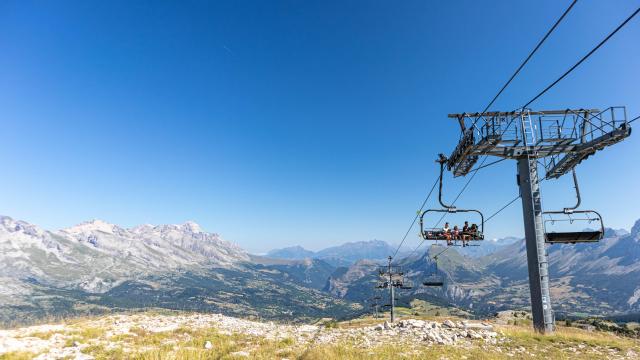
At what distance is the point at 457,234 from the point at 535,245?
5274mm

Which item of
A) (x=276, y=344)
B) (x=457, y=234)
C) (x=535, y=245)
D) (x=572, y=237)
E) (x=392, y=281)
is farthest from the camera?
(x=392, y=281)

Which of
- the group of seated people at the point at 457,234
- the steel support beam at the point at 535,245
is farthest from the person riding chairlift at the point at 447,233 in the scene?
the steel support beam at the point at 535,245

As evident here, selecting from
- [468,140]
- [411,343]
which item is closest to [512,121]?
[468,140]

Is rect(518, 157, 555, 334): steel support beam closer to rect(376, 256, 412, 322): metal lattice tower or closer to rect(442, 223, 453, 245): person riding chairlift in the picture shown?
rect(442, 223, 453, 245): person riding chairlift

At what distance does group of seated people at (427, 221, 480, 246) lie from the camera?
27438 millimetres

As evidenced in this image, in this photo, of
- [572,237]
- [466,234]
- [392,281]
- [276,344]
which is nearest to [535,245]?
[572,237]

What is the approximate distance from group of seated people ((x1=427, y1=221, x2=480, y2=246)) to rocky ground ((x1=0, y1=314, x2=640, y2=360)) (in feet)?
22.1

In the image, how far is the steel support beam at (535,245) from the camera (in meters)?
24.5

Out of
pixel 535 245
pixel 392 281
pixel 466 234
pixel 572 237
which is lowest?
pixel 392 281

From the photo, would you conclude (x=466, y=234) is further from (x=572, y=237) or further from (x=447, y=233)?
(x=572, y=237)

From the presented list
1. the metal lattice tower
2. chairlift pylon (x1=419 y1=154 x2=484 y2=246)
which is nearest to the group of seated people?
chairlift pylon (x1=419 y1=154 x2=484 y2=246)

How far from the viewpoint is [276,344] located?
2303 centimetres

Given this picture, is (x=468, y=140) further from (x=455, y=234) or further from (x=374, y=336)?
(x=374, y=336)

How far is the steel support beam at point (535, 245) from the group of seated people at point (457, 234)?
11.8ft
